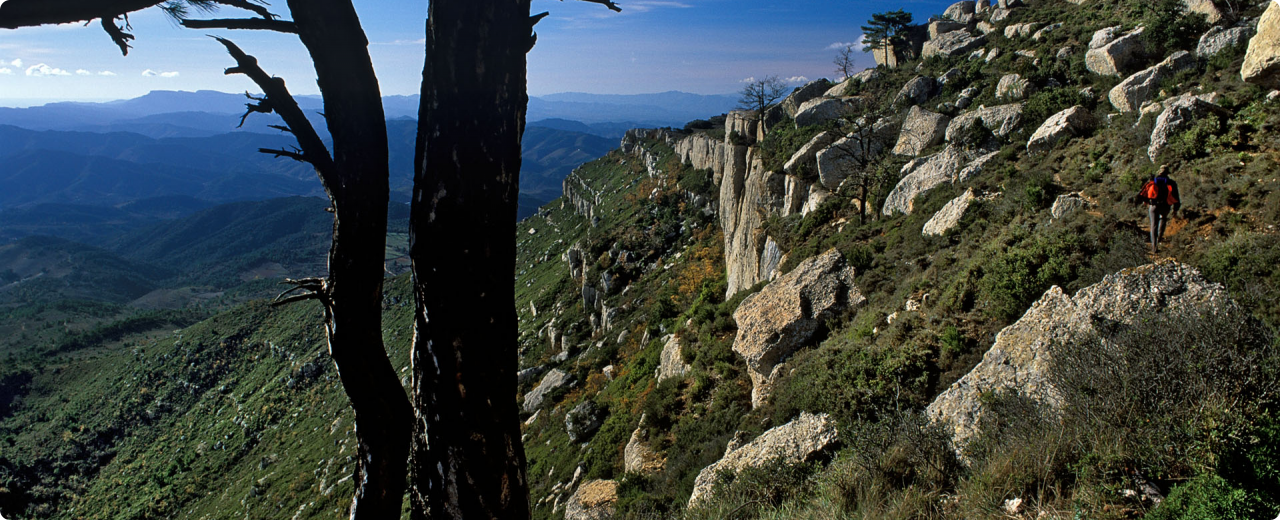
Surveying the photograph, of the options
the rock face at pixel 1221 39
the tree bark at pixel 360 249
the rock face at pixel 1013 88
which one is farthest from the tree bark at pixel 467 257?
the rock face at pixel 1013 88

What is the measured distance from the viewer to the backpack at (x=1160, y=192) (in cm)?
879

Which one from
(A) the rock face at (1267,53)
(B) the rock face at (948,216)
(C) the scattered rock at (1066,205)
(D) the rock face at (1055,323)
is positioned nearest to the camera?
(D) the rock face at (1055,323)

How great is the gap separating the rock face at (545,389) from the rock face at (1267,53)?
1077 inches

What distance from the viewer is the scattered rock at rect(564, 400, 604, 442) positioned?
791 inches

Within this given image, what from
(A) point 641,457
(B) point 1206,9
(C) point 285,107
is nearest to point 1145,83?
(B) point 1206,9

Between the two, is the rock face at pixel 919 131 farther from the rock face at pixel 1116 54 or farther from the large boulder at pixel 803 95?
the large boulder at pixel 803 95

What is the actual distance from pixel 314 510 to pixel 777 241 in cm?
3271

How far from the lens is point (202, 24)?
9.86 ft

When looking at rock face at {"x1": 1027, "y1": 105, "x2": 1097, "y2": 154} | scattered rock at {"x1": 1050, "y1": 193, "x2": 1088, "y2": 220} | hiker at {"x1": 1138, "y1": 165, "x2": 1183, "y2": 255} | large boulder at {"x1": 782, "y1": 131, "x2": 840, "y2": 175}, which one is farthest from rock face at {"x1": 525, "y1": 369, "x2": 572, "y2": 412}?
hiker at {"x1": 1138, "y1": 165, "x2": 1183, "y2": 255}

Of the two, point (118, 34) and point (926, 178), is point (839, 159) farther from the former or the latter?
point (118, 34)

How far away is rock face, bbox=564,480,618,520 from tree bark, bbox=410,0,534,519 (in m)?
8.90

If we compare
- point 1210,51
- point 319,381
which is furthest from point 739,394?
point 319,381

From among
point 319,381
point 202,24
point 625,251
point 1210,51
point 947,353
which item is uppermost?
point 1210,51

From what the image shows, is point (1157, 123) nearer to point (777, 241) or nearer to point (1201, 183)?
point (1201, 183)
